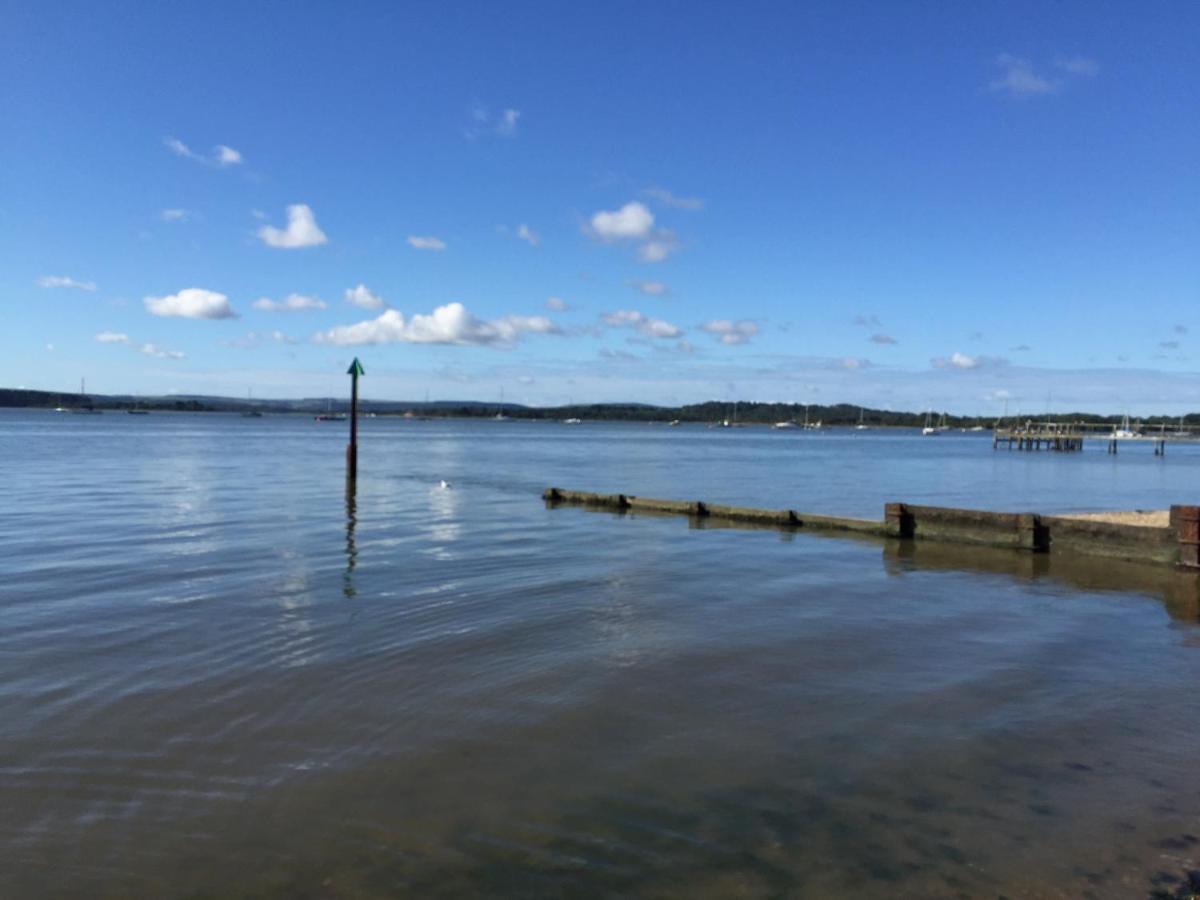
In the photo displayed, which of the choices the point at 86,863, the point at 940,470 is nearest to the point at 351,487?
the point at 86,863

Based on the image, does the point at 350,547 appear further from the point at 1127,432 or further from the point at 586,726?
the point at 1127,432

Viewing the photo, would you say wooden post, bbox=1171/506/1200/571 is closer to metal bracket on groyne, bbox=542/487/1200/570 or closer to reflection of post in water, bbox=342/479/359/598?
metal bracket on groyne, bbox=542/487/1200/570

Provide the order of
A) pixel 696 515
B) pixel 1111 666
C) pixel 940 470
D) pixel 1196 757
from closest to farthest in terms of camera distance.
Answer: pixel 1196 757
pixel 1111 666
pixel 696 515
pixel 940 470

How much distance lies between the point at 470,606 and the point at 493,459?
173ft

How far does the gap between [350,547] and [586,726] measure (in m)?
11.9

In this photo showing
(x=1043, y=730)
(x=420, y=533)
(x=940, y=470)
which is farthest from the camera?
(x=940, y=470)

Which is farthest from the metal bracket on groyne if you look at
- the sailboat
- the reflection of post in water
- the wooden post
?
the sailboat

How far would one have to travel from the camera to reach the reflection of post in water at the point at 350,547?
45.6 feet

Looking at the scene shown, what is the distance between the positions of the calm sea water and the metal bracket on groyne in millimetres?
974

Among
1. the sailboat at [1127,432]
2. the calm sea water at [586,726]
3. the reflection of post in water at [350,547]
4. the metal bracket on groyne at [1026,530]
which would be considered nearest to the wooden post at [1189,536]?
the metal bracket on groyne at [1026,530]

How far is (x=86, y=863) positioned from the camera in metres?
5.33

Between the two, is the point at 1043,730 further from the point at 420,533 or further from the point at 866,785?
the point at 420,533

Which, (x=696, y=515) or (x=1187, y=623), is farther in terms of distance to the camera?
(x=696, y=515)

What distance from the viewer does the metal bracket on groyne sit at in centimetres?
1698
